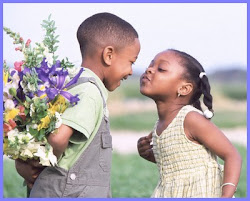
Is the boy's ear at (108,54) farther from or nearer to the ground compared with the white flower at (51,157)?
farther from the ground

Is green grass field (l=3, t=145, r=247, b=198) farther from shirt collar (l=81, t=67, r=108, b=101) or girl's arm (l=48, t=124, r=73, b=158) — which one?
girl's arm (l=48, t=124, r=73, b=158)

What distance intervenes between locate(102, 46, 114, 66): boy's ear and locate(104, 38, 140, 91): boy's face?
0.02 m

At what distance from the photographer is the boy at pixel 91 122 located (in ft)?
10.8

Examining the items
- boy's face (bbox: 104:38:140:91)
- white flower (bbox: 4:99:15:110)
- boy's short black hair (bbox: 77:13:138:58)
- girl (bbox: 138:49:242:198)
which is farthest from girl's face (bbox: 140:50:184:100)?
white flower (bbox: 4:99:15:110)

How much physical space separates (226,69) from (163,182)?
36.4 meters

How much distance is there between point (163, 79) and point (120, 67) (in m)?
0.27

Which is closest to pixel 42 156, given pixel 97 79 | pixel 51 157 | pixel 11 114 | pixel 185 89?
pixel 51 157

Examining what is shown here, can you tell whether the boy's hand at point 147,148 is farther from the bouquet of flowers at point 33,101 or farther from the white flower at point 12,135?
the white flower at point 12,135

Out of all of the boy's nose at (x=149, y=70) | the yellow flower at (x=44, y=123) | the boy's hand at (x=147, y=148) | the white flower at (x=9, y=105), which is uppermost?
the boy's nose at (x=149, y=70)

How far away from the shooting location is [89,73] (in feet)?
11.8

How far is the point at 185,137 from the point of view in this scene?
3553mm

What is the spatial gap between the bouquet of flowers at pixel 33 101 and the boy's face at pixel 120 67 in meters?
0.39

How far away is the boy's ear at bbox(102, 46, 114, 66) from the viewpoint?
12.1ft

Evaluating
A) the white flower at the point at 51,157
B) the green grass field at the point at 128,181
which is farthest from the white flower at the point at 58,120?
the green grass field at the point at 128,181
